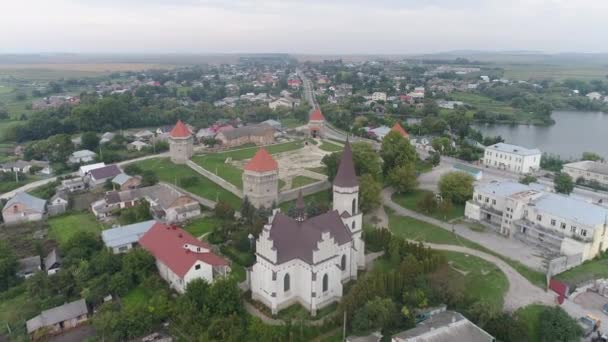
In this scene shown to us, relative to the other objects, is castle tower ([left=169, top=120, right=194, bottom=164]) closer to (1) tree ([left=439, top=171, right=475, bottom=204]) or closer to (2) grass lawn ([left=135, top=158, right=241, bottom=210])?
(2) grass lawn ([left=135, top=158, right=241, bottom=210])

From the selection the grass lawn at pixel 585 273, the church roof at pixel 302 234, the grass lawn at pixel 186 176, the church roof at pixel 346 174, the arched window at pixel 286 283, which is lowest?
the grass lawn at pixel 186 176

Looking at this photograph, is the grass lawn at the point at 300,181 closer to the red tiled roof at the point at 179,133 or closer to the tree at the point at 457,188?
the tree at the point at 457,188

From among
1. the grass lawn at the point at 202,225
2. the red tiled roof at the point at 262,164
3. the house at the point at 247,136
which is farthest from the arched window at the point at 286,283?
the house at the point at 247,136

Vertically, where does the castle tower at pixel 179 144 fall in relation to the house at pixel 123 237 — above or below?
above

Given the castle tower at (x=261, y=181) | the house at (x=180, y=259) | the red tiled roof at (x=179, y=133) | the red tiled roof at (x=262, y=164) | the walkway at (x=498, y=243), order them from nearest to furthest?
the house at (x=180, y=259) < the walkway at (x=498, y=243) < the red tiled roof at (x=262, y=164) < the castle tower at (x=261, y=181) < the red tiled roof at (x=179, y=133)

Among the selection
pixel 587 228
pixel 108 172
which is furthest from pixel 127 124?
pixel 587 228

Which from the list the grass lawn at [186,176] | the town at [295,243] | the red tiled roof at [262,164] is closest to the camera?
the town at [295,243]

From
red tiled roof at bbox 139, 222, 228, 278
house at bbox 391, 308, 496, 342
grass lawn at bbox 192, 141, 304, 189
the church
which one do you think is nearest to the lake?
A: grass lawn at bbox 192, 141, 304, 189

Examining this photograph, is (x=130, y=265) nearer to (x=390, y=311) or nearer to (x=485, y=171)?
(x=390, y=311)
